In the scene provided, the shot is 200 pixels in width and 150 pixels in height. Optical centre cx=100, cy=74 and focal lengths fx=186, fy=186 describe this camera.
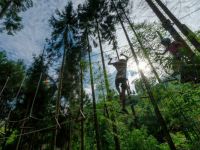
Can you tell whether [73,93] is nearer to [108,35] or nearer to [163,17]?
[108,35]

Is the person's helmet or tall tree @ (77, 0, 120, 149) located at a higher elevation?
tall tree @ (77, 0, 120, 149)

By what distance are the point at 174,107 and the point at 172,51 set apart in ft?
7.67

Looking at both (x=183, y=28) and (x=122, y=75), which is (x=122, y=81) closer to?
(x=122, y=75)

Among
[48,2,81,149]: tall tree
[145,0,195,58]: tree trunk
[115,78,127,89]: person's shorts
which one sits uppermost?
[48,2,81,149]: tall tree

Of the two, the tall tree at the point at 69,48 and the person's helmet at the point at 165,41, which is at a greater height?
the tall tree at the point at 69,48

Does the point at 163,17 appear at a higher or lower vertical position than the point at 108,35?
lower

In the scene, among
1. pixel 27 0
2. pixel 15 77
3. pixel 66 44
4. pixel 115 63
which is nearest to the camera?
pixel 115 63

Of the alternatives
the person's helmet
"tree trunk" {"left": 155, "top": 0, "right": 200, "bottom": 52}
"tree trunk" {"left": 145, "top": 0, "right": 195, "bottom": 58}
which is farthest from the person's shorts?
"tree trunk" {"left": 155, "top": 0, "right": 200, "bottom": 52}

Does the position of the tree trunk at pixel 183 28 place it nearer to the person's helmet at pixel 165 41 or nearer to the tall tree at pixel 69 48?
the person's helmet at pixel 165 41

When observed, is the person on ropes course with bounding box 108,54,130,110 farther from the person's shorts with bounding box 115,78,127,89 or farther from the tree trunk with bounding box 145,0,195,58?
the tree trunk with bounding box 145,0,195,58

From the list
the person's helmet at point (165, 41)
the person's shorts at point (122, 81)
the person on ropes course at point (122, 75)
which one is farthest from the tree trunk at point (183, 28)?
the person's shorts at point (122, 81)

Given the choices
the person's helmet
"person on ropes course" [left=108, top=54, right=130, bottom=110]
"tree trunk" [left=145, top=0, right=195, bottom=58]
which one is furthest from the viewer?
"person on ropes course" [left=108, top=54, right=130, bottom=110]

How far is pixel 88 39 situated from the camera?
54.8ft

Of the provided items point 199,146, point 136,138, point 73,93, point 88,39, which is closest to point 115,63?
point 199,146
